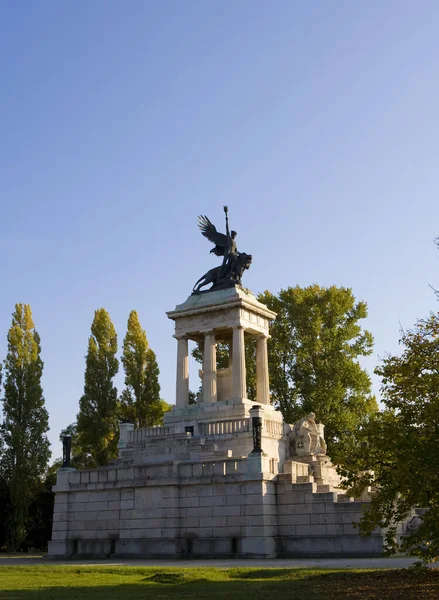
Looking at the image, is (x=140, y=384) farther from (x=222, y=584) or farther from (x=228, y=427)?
(x=222, y=584)

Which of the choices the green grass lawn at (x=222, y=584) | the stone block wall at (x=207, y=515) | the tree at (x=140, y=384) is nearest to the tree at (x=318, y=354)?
the tree at (x=140, y=384)

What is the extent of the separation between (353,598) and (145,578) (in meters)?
6.95

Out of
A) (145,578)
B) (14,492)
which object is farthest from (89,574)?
(14,492)

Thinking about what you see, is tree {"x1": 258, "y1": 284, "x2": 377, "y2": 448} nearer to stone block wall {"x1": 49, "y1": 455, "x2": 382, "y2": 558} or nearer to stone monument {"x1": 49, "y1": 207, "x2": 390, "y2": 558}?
stone monument {"x1": 49, "y1": 207, "x2": 390, "y2": 558}

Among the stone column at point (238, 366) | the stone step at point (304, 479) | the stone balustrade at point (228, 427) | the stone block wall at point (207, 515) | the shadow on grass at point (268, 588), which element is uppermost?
the stone column at point (238, 366)

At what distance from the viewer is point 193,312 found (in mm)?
41688

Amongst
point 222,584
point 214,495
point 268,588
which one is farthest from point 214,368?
point 268,588

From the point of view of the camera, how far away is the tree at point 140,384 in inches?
2152

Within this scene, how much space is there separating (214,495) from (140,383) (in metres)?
27.5

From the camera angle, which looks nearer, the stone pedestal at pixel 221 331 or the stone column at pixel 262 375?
the stone pedestal at pixel 221 331

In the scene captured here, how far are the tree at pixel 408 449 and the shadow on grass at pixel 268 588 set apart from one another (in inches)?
35.2

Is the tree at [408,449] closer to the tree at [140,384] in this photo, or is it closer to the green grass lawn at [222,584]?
the green grass lawn at [222,584]

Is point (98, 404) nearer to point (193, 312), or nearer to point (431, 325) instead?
point (193, 312)

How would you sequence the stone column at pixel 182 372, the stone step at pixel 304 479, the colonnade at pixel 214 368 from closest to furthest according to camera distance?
the stone step at pixel 304 479 → the colonnade at pixel 214 368 → the stone column at pixel 182 372
